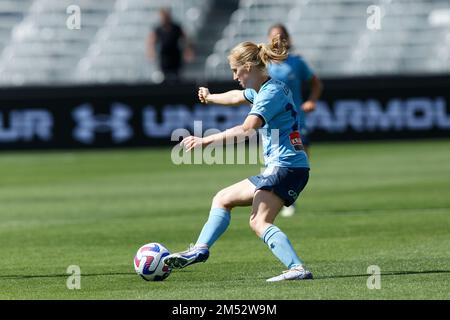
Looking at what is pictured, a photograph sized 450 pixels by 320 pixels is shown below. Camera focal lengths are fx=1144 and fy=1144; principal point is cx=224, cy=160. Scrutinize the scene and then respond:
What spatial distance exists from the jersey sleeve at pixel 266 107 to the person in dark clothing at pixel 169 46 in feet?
62.4

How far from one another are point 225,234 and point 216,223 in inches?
148

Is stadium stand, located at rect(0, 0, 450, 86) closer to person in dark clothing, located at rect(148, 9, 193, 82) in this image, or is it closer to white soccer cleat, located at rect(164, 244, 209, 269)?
person in dark clothing, located at rect(148, 9, 193, 82)

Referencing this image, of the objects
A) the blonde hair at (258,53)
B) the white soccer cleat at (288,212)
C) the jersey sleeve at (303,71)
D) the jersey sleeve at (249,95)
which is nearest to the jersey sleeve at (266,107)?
the blonde hair at (258,53)

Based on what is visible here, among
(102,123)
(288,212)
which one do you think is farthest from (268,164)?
(102,123)

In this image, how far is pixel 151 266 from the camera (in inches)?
375

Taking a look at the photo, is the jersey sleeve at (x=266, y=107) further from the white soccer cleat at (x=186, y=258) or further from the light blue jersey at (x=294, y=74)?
the light blue jersey at (x=294, y=74)

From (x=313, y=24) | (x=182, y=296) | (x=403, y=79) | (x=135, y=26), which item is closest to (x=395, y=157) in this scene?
(x=403, y=79)

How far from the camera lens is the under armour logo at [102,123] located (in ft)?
88.0

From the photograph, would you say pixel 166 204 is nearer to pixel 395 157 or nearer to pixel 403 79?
pixel 395 157

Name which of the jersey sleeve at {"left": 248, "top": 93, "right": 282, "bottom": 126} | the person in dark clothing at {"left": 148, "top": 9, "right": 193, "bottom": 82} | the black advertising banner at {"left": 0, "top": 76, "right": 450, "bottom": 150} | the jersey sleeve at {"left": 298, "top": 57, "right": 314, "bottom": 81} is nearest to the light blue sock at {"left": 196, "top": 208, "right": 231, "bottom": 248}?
the jersey sleeve at {"left": 248, "top": 93, "right": 282, "bottom": 126}

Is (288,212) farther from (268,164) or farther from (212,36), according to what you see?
(212,36)

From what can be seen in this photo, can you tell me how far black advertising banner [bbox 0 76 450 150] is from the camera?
26422 mm

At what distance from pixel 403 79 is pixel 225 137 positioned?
17.8 m

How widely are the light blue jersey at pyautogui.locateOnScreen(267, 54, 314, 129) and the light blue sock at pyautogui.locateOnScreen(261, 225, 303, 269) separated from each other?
541 centimetres
